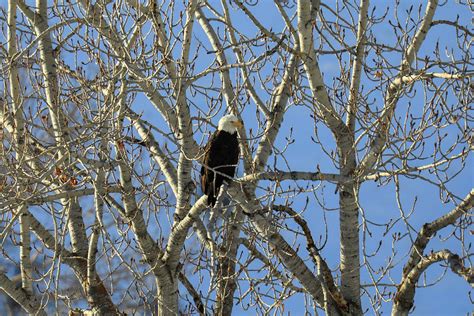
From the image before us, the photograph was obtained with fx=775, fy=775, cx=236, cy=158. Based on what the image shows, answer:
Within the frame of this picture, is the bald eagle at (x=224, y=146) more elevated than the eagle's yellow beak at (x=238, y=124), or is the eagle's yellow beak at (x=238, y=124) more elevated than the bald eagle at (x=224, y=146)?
the eagle's yellow beak at (x=238, y=124)

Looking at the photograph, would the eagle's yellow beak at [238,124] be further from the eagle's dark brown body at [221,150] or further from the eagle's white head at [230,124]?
the eagle's dark brown body at [221,150]

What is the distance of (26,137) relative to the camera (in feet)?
22.0

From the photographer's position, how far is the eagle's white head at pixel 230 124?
303 inches

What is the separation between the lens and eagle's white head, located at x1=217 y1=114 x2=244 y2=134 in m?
7.70

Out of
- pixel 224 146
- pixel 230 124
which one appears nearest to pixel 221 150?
pixel 224 146

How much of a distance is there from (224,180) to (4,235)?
6.34 ft

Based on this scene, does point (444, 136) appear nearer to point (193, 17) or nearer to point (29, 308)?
point (193, 17)

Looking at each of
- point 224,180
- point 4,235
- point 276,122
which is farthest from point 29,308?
point 276,122

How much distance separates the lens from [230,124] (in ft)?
25.4

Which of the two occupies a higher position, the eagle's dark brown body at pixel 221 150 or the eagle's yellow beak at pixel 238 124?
the eagle's yellow beak at pixel 238 124

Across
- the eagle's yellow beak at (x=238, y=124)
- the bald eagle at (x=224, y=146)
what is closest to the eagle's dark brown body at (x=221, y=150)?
the bald eagle at (x=224, y=146)

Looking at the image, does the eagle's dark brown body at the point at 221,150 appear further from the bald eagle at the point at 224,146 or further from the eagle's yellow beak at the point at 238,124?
the eagle's yellow beak at the point at 238,124

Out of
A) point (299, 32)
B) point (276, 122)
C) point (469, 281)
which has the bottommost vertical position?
point (469, 281)

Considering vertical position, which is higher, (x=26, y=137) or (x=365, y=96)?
(x=365, y=96)
